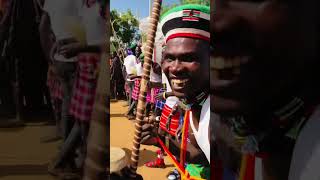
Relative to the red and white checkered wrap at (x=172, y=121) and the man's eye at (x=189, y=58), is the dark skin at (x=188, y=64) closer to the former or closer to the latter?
the man's eye at (x=189, y=58)

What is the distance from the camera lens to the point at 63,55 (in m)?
1.09

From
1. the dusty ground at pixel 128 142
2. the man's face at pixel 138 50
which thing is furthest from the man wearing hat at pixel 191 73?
the man's face at pixel 138 50

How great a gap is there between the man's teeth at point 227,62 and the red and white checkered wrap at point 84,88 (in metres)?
0.34

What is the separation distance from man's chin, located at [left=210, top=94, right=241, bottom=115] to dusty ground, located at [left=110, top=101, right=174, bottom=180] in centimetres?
248

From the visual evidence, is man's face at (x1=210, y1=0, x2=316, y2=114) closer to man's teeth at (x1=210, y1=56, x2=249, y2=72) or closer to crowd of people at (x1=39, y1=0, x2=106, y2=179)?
man's teeth at (x1=210, y1=56, x2=249, y2=72)

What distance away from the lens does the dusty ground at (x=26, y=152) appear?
120cm

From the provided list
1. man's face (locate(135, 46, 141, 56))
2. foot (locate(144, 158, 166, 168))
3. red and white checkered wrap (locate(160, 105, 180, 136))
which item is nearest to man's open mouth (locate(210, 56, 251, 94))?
red and white checkered wrap (locate(160, 105, 180, 136))

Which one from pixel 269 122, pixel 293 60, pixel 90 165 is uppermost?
pixel 293 60

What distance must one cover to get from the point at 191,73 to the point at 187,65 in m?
0.04

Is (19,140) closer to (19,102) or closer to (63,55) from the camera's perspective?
(19,102)

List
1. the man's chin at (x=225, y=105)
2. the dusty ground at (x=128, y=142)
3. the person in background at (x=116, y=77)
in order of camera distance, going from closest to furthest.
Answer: the man's chin at (x=225, y=105), the dusty ground at (x=128, y=142), the person in background at (x=116, y=77)

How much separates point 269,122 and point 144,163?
3.62m

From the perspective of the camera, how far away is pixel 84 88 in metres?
1.06

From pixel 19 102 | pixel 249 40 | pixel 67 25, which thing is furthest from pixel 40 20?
pixel 249 40
